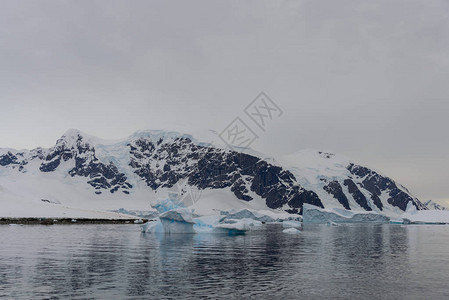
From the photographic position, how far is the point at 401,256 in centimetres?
4094

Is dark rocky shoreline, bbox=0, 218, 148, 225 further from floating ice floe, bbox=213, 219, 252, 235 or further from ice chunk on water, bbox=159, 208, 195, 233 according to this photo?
floating ice floe, bbox=213, 219, 252, 235

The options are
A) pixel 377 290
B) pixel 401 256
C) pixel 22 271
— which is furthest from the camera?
pixel 401 256

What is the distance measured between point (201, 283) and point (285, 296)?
17.3ft

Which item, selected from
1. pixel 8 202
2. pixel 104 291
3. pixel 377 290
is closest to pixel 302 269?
pixel 377 290

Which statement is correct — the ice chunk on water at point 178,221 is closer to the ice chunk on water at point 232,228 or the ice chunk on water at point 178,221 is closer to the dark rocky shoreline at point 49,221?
the ice chunk on water at point 232,228

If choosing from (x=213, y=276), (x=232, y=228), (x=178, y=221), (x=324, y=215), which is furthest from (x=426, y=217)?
(x=213, y=276)

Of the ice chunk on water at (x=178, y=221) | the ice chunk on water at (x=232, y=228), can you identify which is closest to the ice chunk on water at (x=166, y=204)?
the ice chunk on water at (x=178, y=221)

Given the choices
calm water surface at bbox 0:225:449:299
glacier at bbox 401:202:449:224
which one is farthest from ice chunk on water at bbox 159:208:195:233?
glacier at bbox 401:202:449:224

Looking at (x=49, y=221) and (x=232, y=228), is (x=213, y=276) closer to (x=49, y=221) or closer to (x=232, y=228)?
(x=232, y=228)

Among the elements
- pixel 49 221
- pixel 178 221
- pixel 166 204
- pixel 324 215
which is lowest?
pixel 49 221

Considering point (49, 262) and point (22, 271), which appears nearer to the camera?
point (22, 271)

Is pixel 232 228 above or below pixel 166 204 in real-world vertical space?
below

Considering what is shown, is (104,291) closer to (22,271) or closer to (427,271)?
(22,271)

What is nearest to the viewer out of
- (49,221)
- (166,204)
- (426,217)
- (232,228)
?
(232,228)
